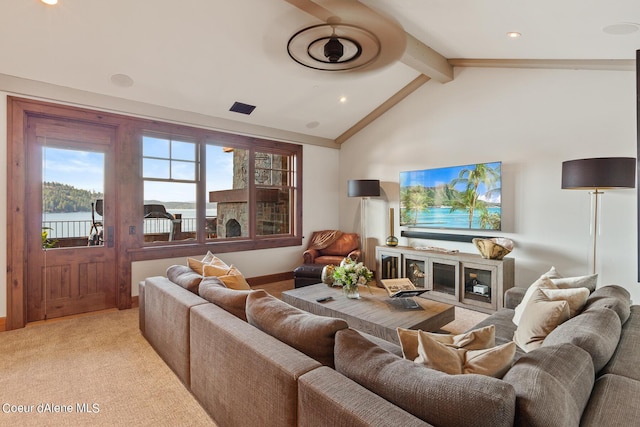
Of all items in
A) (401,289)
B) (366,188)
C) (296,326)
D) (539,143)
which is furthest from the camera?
(366,188)

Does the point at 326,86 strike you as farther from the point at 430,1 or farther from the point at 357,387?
the point at 357,387

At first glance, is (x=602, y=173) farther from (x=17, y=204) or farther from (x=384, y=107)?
(x=17, y=204)

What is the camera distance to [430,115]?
5086mm

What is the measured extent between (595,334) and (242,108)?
4.66 m

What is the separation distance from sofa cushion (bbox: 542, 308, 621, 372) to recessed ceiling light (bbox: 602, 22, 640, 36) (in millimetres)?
2458

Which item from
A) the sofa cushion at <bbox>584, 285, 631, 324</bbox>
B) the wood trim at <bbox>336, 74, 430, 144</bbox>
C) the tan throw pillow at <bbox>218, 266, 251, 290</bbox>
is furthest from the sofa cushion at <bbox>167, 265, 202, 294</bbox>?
the wood trim at <bbox>336, 74, 430, 144</bbox>

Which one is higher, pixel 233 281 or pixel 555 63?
pixel 555 63

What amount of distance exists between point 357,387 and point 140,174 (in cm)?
420

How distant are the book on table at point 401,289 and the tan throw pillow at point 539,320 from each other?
1152mm

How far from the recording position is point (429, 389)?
103cm

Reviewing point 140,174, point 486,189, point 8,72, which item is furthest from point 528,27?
point 8,72

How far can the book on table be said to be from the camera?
310 centimetres

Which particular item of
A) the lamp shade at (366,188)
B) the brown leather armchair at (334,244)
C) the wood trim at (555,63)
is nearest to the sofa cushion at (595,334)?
the wood trim at (555,63)

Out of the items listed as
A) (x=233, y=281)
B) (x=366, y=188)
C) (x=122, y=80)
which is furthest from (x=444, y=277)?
(x=122, y=80)
